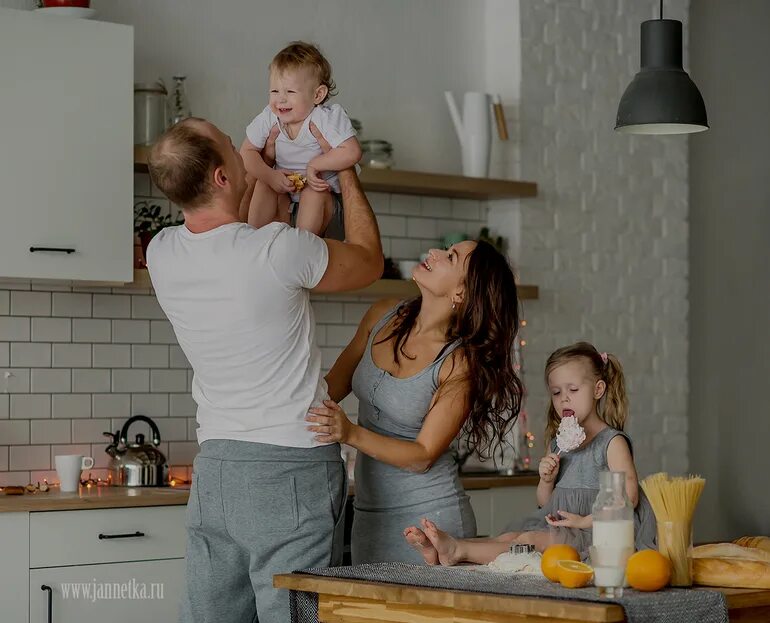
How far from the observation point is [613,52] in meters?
6.08

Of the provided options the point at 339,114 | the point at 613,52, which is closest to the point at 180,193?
the point at 339,114

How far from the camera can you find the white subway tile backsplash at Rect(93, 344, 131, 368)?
5027 mm

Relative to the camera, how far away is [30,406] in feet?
16.0

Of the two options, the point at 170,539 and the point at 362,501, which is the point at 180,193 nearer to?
the point at 362,501

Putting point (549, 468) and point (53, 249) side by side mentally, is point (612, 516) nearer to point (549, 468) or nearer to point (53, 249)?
point (549, 468)

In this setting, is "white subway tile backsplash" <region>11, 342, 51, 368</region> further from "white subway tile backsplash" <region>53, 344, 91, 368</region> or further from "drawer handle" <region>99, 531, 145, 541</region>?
"drawer handle" <region>99, 531, 145, 541</region>

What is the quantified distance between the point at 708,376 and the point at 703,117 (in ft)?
9.98

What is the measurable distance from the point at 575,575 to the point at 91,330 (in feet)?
9.90

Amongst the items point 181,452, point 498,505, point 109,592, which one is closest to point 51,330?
point 181,452

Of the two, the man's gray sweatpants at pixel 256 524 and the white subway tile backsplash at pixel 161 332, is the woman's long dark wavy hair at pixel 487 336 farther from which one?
the white subway tile backsplash at pixel 161 332

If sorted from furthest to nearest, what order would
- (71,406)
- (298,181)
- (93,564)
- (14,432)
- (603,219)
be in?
(603,219), (71,406), (14,432), (93,564), (298,181)

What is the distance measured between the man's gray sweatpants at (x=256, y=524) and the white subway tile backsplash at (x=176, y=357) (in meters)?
2.29

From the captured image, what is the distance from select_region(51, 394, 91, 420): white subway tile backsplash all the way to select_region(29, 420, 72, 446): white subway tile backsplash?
28 mm

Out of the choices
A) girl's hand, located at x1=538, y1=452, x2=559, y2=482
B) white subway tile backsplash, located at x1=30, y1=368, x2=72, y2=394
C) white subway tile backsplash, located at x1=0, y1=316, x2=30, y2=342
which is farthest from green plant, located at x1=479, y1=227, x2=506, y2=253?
girl's hand, located at x1=538, y1=452, x2=559, y2=482
